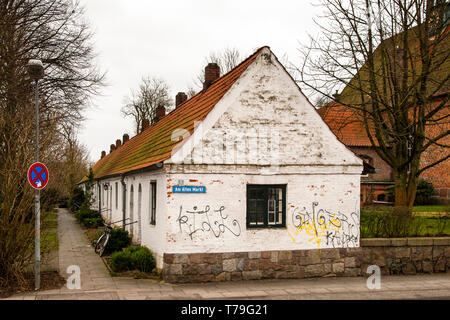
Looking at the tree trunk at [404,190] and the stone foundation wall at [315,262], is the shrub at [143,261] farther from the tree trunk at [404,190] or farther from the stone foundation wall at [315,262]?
the tree trunk at [404,190]

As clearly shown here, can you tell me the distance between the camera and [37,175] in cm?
1016

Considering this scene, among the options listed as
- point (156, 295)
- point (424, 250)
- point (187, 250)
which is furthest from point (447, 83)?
point (156, 295)

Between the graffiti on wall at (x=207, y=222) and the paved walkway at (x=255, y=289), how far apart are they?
1311 mm

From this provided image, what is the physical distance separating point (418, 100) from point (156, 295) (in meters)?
12.2

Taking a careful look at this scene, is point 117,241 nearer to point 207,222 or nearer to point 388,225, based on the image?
point 207,222

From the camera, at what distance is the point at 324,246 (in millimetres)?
12102

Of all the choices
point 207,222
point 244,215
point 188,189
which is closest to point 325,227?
point 244,215

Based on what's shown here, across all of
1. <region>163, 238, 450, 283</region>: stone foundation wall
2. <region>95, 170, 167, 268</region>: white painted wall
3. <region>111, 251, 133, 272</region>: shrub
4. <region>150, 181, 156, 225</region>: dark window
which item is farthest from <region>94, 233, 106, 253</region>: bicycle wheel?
<region>163, 238, 450, 283</region>: stone foundation wall

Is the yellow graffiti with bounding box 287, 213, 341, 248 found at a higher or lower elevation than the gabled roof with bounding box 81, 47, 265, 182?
lower

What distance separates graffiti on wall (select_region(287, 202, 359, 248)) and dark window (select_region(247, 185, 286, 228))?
0.37 m

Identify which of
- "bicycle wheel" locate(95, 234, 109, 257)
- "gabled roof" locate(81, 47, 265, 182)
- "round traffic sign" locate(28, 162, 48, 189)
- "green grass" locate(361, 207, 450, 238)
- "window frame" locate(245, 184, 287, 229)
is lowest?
"bicycle wheel" locate(95, 234, 109, 257)

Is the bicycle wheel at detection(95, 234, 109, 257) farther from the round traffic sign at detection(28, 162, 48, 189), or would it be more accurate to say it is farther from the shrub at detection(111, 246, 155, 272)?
the round traffic sign at detection(28, 162, 48, 189)

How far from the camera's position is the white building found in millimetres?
11109

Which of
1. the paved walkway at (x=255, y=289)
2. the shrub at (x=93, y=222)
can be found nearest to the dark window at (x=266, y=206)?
the paved walkway at (x=255, y=289)
